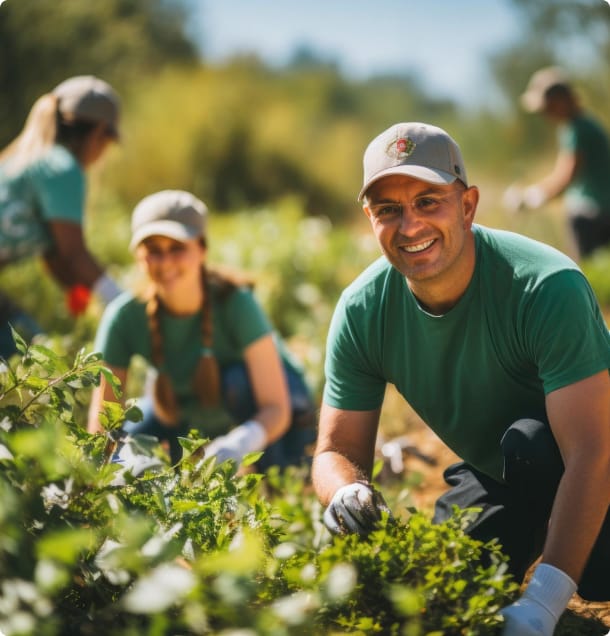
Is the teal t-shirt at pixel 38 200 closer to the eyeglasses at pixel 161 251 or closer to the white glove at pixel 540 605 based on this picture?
the eyeglasses at pixel 161 251

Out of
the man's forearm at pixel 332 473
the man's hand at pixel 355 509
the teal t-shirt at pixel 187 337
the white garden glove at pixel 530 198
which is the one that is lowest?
the man's hand at pixel 355 509

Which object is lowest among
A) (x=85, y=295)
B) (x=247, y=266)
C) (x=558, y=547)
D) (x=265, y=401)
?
(x=558, y=547)

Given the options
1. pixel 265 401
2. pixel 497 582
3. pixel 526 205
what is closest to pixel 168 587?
pixel 497 582

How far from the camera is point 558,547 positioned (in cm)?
173

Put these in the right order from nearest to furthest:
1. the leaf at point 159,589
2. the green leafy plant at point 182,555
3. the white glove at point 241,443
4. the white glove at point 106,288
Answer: the leaf at point 159,589, the green leafy plant at point 182,555, the white glove at point 241,443, the white glove at point 106,288

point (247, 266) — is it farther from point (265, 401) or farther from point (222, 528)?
point (222, 528)

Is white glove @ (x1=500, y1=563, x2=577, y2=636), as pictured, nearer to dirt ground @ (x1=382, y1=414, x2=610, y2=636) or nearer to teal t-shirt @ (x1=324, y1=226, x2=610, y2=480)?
dirt ground @ (x1=382, y1=414, x2=610, y2=636)

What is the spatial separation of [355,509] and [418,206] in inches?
28.2

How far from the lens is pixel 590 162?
6258 mm

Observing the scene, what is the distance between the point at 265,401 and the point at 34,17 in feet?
30.2

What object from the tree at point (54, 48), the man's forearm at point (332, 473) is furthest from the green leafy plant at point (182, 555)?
the tree at point (54, 48)

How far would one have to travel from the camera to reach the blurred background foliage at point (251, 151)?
20.2ft

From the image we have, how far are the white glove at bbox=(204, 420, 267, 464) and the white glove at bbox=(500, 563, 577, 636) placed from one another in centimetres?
122

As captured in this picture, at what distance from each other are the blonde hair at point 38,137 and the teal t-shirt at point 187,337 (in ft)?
2.85
